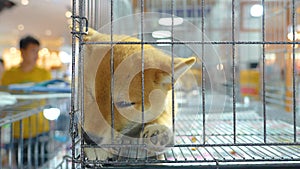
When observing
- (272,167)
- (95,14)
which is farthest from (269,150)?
(95,14)

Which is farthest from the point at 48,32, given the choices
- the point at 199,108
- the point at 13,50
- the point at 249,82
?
the point at 199,108

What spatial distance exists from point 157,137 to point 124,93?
0.24ft

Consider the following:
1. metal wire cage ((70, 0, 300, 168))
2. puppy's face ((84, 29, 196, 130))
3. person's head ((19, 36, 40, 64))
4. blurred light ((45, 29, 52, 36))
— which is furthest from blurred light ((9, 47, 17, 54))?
puppy's face ((84, 29, 196, 130))

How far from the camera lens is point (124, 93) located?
1.54 feet

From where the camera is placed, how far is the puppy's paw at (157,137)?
17.9 inches

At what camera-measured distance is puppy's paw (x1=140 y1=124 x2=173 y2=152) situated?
455mm

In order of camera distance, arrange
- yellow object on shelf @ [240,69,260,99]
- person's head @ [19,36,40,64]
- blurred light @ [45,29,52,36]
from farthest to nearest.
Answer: blurred light @ [45,29,52,36] < yellow object on shelf @ [240,69,260,99] < person's head @ [19,36,40,64]

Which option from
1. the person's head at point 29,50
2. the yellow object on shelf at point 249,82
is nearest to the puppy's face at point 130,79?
the person's head at point 29,50

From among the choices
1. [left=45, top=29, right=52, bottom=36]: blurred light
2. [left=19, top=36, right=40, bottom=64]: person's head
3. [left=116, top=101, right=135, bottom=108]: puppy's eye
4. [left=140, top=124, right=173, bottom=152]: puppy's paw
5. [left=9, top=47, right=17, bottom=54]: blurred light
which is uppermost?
[left=45, top=29, right=52, bottom=36]: blurred light

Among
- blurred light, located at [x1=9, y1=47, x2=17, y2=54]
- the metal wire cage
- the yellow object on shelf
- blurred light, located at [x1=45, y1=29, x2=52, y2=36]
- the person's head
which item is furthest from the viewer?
Answer: blurred light, located at [x1=9, y1=47, x2=17, y2=54]

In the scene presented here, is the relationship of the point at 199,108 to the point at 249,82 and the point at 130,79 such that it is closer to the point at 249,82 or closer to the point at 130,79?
the point at 130,79

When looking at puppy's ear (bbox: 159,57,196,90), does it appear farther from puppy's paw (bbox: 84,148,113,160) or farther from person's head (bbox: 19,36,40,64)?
person's head (bbox: 19,36,40,64)

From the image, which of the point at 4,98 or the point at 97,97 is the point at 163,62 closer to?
the point at 97,97

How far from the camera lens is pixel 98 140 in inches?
18.6
